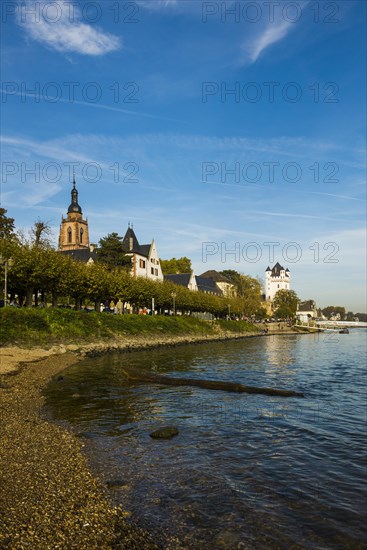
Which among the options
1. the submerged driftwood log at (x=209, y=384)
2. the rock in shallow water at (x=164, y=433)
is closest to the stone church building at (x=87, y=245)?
the submerged driftwood log at (x=209, y=384)

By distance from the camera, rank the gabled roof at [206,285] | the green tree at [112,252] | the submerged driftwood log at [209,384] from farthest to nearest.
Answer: the gabled roof at [206,285] → the green tree at [112,252] → the submerged driftwood log at [209,384]

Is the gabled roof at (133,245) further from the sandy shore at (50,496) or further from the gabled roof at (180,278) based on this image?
the sandy shore at (50,496)

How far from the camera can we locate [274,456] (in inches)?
482

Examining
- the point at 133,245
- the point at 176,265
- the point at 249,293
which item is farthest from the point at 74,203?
the point at 249,293

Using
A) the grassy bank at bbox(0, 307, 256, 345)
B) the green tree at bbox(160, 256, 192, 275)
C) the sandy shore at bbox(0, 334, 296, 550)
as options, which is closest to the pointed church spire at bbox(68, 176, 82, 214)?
the green tree at bbox(160, 256, 192, 275)

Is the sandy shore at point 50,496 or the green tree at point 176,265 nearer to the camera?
the sandy shore at point 50,496

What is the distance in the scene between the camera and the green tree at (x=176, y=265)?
521ft

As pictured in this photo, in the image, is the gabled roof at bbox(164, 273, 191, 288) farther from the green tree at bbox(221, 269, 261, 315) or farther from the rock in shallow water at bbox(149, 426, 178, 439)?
the rock in shallow water at bbox(149, 426, 178, 439)

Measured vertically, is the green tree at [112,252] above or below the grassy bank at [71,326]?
above

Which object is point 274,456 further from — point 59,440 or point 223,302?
point 223,302

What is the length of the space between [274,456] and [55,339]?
1368 inches

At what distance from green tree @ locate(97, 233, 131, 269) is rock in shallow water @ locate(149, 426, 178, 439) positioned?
79.1 metres

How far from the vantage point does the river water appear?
802 cm

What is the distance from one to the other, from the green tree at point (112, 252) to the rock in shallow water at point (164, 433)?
79.1m
